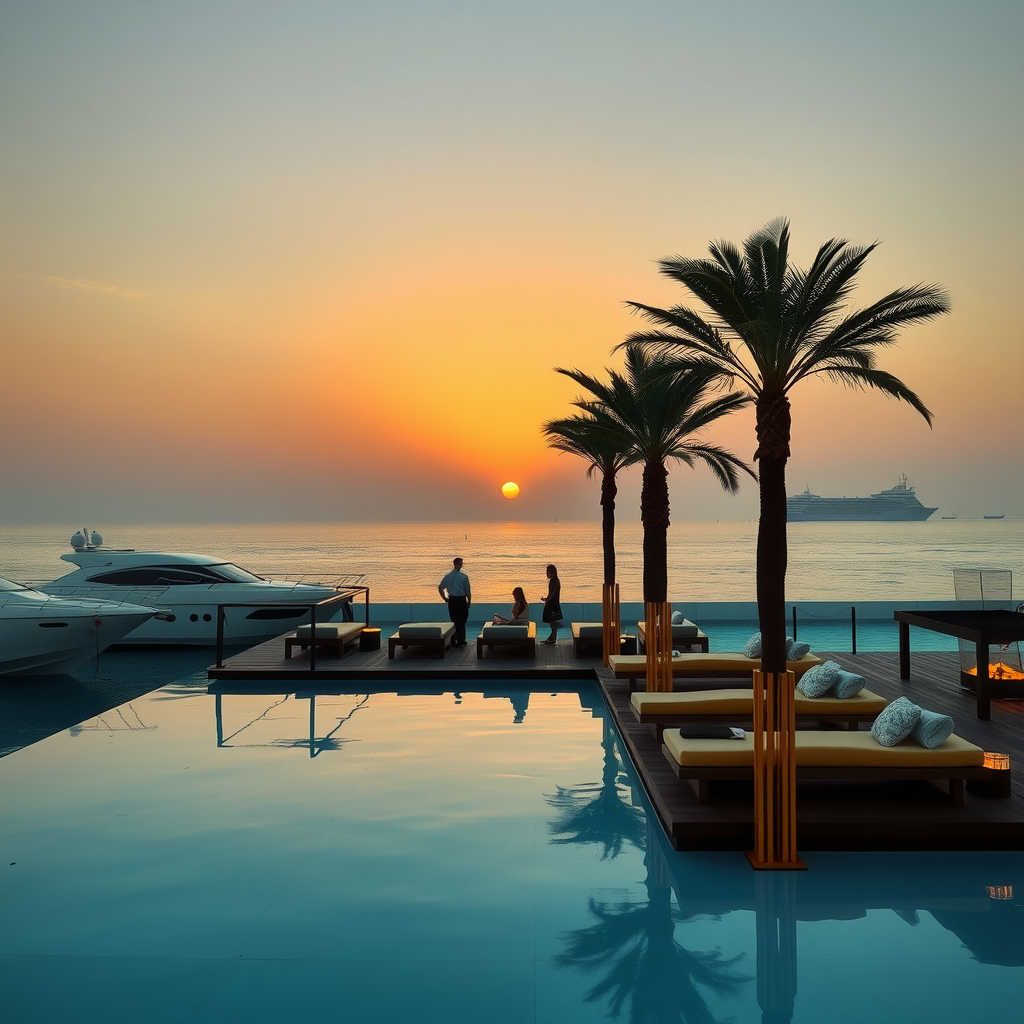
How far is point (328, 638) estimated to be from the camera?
14.8 metres

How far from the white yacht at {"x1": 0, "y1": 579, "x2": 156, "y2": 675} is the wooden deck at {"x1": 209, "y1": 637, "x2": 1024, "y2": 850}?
3.71 m

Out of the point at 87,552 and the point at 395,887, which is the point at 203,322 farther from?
the point at 395,887

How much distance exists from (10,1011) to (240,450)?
177 ft

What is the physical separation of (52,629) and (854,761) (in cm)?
1498

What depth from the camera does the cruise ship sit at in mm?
158250

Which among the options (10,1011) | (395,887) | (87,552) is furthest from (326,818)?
(87,552)

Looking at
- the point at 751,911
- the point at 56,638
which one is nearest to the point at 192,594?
the point at 56,638

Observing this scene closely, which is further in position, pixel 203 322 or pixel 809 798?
pixel 203 322

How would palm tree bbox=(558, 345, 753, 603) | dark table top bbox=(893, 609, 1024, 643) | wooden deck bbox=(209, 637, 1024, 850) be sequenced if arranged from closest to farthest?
wooden deck bbox=(209, 637, 1024, 850) < dark table top bbox=(893, 609, 1024, 643) < palm tree bbox=(558, 345, 753, 603)

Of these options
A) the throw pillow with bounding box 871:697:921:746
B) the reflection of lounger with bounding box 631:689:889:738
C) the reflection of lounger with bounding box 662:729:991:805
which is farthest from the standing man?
the throw pillow with bounding box 871:697:921:746

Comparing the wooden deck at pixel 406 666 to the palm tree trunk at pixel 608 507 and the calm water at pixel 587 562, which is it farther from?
the calm water at pixel 587 562

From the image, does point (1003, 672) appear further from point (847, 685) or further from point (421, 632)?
point (421, 632)

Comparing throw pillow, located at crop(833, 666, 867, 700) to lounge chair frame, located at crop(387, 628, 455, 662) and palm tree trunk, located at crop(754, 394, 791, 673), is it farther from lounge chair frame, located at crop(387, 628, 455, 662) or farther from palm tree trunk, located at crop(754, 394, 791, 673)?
lounge chair frame, located at crop(387, 628, 455, 662)

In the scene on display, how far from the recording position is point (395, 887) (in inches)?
218
